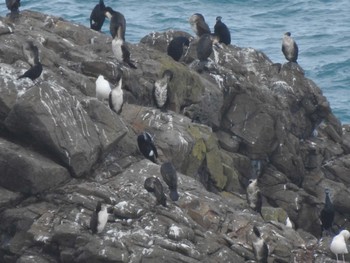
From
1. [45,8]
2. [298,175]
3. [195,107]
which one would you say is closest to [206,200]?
[195,107]

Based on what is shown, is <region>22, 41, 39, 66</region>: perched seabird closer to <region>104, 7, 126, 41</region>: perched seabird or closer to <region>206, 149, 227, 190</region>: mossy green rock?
<region>104, 7, 126, 41</region>: perched seabird

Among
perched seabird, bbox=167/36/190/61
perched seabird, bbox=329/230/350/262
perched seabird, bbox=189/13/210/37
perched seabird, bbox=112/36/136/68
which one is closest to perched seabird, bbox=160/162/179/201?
perched seabird, bbox=329/230/350/262

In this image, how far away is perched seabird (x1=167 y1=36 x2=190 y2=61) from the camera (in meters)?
25.6

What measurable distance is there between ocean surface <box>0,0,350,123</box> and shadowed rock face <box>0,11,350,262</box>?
14.4 meters

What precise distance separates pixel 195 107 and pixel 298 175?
3.23 metres

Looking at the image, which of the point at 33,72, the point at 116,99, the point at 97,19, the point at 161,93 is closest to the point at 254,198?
the point at 161,93

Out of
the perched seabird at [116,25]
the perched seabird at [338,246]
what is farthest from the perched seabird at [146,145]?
the perched seabird at [116,25]

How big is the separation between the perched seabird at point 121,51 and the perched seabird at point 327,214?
16.5 feet

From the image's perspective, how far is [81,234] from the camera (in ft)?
58.5

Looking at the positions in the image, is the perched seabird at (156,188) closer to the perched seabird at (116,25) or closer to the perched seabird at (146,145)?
the perched seabird at (146,145)

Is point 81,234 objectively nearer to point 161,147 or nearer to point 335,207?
point 161,147

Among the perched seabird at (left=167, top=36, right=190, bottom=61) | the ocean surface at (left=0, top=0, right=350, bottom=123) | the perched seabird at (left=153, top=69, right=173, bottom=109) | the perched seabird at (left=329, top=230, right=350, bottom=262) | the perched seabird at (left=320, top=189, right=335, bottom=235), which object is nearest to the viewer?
the perched seabird at (left=329, top=230, right=350, bottom=262)

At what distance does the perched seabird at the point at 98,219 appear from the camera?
17.6m

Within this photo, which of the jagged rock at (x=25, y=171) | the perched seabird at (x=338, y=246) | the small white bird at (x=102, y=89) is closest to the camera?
the jagged rock at (x=25, y=171)
